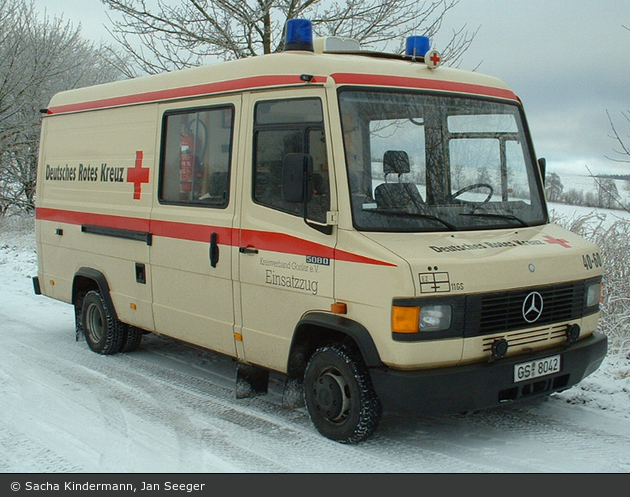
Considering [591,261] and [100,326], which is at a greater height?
[591,261]

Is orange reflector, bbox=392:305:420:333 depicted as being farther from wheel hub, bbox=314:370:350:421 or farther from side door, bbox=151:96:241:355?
side door, bbox=151:96:241:355

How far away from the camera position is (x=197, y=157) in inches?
255

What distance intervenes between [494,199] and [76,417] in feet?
11.8

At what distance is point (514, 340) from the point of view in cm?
505

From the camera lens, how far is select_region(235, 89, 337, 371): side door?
519 centimetres

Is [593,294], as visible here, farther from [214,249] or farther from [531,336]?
[214,249]

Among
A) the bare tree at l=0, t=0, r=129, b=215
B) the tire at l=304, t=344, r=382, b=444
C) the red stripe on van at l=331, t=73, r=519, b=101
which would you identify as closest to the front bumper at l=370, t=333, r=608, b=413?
the tire at l=304, t=344, r=382, b=444

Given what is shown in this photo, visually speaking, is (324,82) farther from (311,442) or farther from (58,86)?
(58,86)

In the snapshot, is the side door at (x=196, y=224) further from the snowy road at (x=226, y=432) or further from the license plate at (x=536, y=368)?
the license plate at (x=536, y=368)

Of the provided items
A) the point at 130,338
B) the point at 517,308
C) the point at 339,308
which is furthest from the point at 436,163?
the point at 130,338

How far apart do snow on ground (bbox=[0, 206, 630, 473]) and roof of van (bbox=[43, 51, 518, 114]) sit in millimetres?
2521

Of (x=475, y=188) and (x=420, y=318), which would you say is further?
(x=475, y=188)

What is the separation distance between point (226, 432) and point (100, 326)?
3175 mm

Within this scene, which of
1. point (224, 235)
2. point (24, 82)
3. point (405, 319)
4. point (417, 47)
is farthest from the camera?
point (24, 82)
